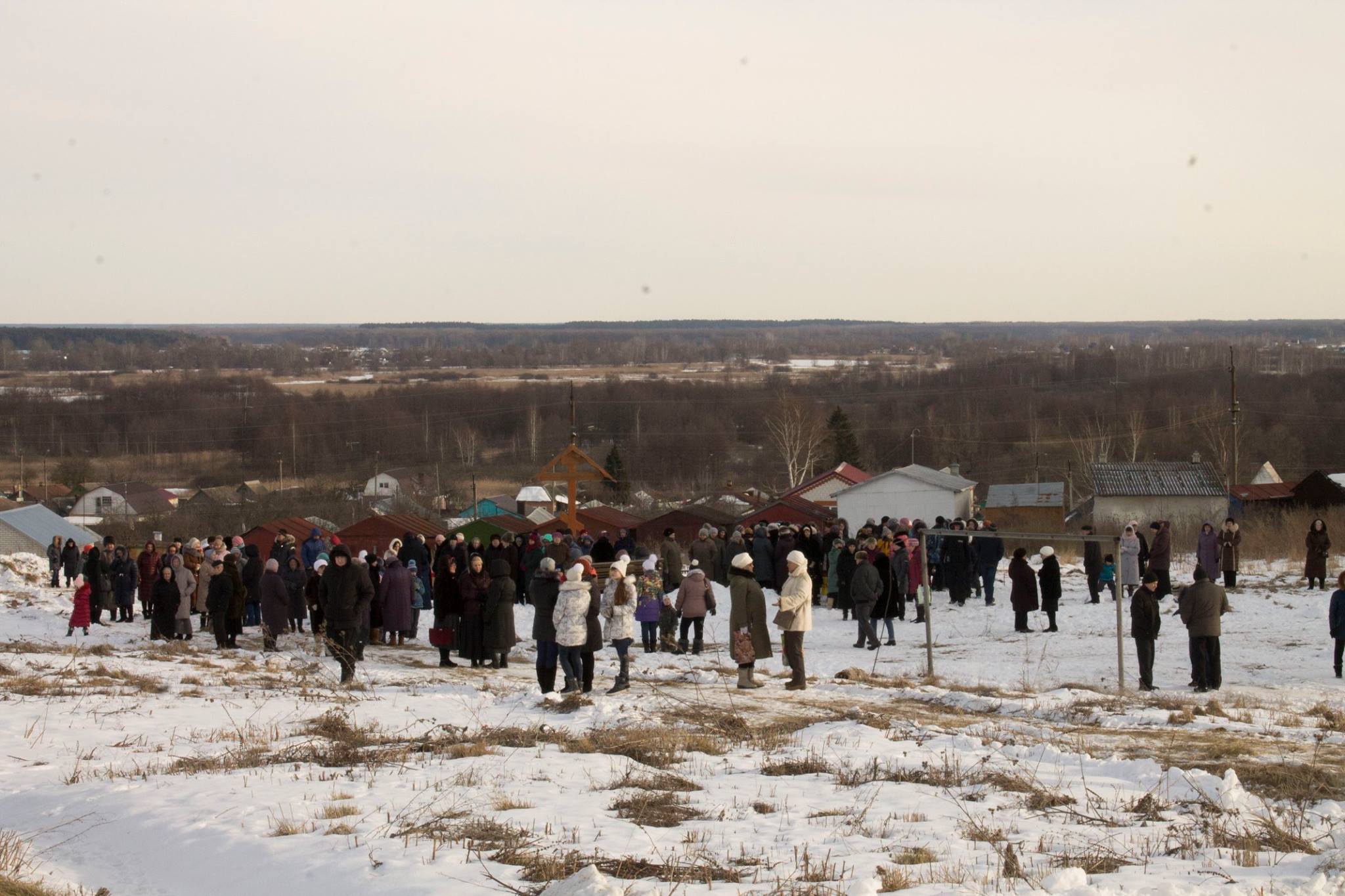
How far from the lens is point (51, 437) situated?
329 feet

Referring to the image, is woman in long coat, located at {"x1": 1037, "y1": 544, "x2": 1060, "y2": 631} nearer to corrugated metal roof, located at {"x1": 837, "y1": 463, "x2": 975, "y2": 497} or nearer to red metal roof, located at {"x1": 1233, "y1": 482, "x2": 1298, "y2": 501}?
corrugated metal roof, located at {"x1": 837, "y1": 463, "x2": 975, "y2": 497}

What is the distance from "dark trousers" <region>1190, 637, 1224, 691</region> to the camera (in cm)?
1320

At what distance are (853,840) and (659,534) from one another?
30.1m

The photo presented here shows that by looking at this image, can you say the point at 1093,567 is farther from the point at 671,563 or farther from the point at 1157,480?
the point at 1157,480

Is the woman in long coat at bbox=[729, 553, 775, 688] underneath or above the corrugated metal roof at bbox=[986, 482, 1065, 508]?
above

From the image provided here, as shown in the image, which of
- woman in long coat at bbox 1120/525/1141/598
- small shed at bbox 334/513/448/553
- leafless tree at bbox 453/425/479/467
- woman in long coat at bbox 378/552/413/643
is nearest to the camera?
woman in long coat at bbox 378/552/413/643

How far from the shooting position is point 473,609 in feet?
46.7

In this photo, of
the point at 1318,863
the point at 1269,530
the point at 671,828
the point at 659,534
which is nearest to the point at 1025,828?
the point at 1318,863

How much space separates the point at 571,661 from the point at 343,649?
2334 mm

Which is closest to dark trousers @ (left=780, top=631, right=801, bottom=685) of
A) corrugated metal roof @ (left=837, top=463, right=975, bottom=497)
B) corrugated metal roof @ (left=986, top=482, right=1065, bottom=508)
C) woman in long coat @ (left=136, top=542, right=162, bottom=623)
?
woman in long coat @ (left=136, top=542, right=162, bottom=623)

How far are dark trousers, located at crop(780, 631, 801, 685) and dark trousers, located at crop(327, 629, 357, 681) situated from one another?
4227mm

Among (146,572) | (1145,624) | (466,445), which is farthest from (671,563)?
(466,445)

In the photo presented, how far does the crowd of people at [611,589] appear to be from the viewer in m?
12.3

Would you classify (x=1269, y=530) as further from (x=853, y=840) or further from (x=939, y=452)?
(x=939, y=452)
